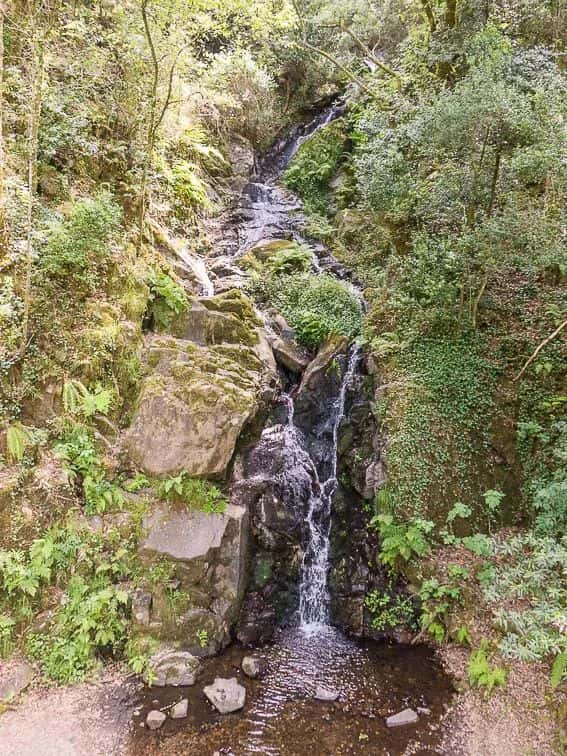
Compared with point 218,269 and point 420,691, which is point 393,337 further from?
point 420,691

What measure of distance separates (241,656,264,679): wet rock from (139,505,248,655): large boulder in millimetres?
438

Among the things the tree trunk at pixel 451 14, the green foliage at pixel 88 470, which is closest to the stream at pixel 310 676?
the green foliage at pixel 88 470

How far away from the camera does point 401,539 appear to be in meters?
6.43

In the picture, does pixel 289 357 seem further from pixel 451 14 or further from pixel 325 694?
pixel 451 14

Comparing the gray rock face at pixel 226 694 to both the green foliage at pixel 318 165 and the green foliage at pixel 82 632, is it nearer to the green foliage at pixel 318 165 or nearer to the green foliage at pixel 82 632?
the green foliage at pixel 82 632

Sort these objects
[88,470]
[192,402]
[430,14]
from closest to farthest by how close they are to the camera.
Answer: [88,470]
[192,402]
[430,14]

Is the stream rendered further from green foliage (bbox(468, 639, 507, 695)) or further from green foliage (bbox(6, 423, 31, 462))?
green foliage (bbox(6, 423, 31, 462))

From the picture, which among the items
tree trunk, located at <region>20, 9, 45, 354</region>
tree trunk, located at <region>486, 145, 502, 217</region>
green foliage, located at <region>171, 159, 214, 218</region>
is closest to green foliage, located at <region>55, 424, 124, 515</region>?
tree trunk, located at <region>20, 9, 45, 354</region>

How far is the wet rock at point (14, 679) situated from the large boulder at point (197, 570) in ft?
4.41

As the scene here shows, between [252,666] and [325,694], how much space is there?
101 cm

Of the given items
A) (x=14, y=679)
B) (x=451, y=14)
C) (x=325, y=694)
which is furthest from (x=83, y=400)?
(x=451, y=14)

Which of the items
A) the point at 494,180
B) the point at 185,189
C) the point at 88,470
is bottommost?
the point at 88,470

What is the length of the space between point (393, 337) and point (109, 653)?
6.70 m

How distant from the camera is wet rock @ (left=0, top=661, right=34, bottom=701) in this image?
507 cm
